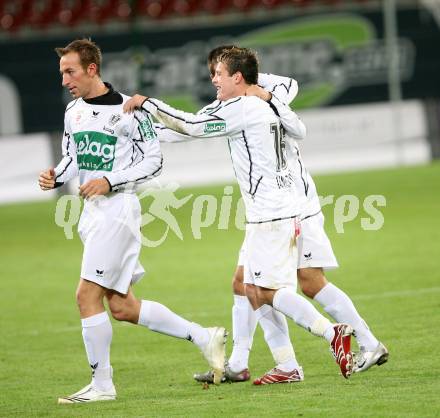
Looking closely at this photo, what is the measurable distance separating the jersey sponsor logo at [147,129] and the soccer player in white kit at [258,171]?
0.10m

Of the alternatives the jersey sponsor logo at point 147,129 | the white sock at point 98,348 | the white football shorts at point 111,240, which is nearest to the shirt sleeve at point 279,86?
the jersey sponsor logo at point 147,129

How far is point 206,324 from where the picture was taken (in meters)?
8.70

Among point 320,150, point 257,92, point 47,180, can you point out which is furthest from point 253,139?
point 320,150

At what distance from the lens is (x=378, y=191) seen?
17.9 metres

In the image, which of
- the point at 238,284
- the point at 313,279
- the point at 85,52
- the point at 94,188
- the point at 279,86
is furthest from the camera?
the point at 279,86

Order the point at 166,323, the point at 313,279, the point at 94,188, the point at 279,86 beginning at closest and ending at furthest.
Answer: the point at 94,188 < the point at 166,323 < the point at 313,279 < the point at 279,86

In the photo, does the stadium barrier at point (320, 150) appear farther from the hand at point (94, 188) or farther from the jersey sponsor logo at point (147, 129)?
the hand at point (94, 188)

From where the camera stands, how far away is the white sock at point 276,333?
6469mm

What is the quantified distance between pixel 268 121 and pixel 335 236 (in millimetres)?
7715

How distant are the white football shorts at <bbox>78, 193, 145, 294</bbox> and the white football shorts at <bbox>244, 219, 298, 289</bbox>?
666 millimetres

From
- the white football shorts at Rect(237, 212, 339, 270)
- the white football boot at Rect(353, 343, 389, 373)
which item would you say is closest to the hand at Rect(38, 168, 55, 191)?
the white football shorts at Rect(237, 212, 339, 270)

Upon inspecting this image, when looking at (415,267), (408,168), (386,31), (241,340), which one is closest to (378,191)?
(408,168)

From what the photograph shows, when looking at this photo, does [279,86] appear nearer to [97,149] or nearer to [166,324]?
[97,149]

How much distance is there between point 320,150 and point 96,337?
52.2ft
